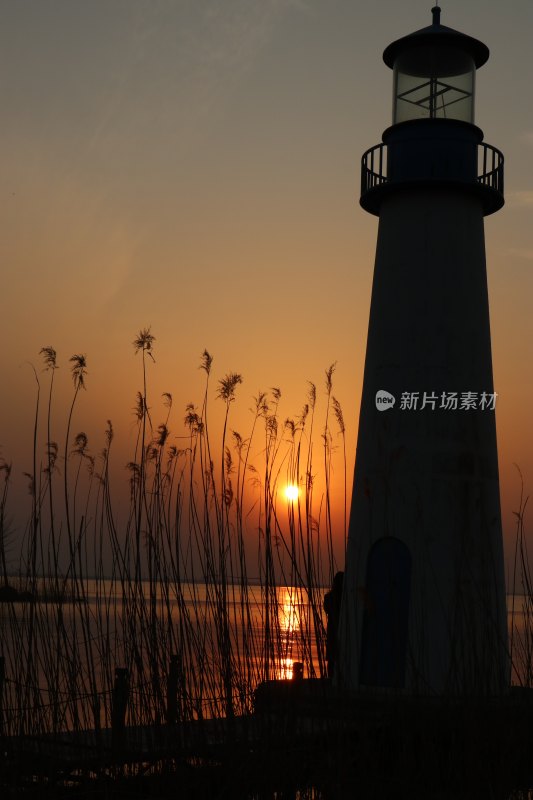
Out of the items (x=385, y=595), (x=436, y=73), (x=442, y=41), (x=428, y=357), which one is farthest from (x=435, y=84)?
(x=385, y=595)

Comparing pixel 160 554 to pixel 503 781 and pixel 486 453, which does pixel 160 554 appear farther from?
pixel 486 453

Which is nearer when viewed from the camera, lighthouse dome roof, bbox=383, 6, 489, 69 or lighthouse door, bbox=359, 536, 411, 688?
lighthouse door, bbox=359, 536, 411, 688

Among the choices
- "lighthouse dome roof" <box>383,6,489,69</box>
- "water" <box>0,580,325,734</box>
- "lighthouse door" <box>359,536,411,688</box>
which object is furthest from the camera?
"lighthouse dome roof" <box>383,6,489,69</box>

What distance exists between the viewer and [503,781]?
3479 mm

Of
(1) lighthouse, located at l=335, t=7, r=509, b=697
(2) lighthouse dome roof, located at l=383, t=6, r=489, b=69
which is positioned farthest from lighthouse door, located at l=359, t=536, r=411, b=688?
(2) lighthouse dome roof, located at l=383, t=6, r=489, b=69

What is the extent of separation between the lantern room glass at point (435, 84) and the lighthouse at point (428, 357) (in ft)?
0.03

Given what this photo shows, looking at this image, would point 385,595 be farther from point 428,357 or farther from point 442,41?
point 442,41

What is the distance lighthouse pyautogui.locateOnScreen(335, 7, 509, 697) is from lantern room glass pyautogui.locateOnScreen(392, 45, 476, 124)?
10 mm

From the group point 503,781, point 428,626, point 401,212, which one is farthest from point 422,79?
point 503,781

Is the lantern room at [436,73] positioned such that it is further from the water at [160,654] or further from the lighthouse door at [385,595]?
the water at [160,654]

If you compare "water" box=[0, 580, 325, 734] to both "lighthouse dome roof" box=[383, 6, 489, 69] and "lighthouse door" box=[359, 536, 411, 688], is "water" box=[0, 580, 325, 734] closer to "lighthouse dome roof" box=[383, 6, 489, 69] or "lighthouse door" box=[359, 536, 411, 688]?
"lighthouse door" box=[359, 536, 411, 688]

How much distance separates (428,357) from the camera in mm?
8203

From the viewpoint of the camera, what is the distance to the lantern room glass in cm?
880

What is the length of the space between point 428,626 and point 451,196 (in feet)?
12.1
